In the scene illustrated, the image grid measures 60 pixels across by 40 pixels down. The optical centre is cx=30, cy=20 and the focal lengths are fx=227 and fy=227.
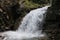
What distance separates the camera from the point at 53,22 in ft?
36.7

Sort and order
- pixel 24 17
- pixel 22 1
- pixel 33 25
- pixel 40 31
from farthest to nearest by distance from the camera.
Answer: pixel 22 1 → pixel 24 17 → pixel 33 25 → pixel 40 31

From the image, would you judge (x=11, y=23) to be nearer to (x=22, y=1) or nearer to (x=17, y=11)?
(x=17, y=11)

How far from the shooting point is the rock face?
1051cm

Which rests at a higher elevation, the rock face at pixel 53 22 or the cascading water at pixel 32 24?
the cascading water at pixel 32 24

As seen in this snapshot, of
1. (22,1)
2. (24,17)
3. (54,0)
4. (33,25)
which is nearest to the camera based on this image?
(54,0)

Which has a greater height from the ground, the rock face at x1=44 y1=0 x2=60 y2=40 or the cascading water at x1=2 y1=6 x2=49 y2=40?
the cascading water at x1=2 y1=6 x2=49 y2=40

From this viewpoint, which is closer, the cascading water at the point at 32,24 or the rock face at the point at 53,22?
the rock face at the point at 53,22

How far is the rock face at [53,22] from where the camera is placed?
10.5 m

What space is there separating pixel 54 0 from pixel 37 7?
3307 millimetres

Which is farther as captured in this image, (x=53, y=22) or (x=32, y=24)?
(x=32, y=24)

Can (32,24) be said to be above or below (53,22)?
above

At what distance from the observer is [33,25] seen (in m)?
13.2

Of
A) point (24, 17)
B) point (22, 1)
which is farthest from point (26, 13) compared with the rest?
point (22, 1)

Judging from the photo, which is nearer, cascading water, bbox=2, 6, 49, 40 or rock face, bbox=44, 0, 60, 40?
rock face, bbox=44, 0, 60, 40
